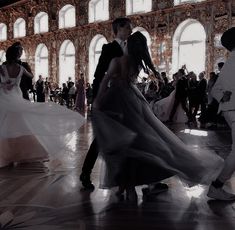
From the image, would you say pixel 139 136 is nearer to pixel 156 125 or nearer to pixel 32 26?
pixel 156 125

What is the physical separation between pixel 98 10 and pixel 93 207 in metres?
21.5

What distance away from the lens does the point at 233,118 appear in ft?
12.9

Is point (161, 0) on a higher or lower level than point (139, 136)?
higher

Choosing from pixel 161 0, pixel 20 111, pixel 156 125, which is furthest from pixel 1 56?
pixel 156 125

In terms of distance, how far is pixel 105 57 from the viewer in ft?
14.3

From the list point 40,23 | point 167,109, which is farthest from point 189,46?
point 40,23

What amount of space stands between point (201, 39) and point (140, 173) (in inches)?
632

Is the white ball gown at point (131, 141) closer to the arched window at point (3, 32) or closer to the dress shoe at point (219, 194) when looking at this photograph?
the dress shoe at point (219, 194)

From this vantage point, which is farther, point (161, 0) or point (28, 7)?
point (28, 7)

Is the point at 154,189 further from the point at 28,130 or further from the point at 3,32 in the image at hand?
the point at 3,32

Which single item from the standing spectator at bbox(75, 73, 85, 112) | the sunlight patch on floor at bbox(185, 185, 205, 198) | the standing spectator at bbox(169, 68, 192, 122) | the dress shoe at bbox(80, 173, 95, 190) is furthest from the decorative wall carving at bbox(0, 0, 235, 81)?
the dress shoe at bbox(80, 173, 95, 190)

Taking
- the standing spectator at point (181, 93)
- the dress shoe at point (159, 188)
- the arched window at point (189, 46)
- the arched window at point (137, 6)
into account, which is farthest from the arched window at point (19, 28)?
the dress shoe at point (159, 188)

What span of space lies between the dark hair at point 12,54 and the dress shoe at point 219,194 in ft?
10.3

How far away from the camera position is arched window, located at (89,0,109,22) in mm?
23703
